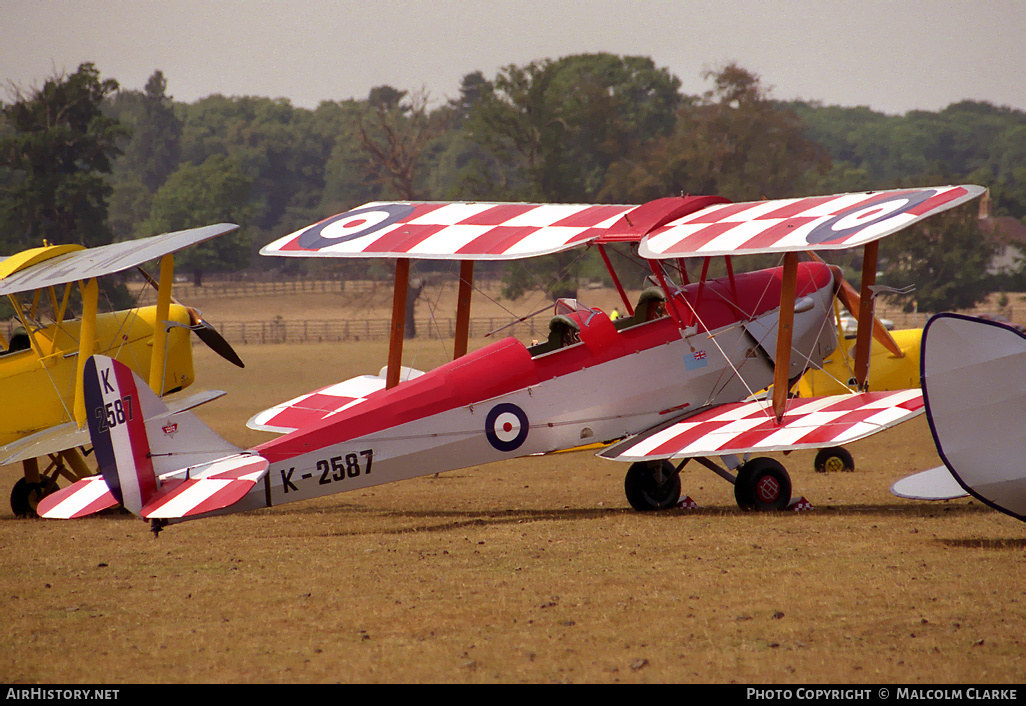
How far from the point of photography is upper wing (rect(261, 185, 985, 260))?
32.2 feet

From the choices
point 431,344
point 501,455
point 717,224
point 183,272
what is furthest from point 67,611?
point 183,272

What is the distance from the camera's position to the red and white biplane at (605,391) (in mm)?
9281

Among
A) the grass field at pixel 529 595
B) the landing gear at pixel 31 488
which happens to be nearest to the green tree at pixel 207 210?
the landing gear at pixel 31 488

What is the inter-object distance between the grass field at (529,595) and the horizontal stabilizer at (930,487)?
0.32 meters

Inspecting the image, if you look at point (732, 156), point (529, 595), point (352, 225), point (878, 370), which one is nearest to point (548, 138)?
point (732, 156)

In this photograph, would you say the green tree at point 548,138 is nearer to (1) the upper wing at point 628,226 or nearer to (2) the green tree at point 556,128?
(2) the green tree at point 556,128

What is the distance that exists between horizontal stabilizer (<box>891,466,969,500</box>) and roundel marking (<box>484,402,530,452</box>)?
329cm

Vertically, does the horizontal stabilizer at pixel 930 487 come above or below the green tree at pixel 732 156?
below

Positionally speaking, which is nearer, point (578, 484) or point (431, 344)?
point (578, 484)

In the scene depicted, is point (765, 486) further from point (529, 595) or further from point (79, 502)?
point (79, 502)

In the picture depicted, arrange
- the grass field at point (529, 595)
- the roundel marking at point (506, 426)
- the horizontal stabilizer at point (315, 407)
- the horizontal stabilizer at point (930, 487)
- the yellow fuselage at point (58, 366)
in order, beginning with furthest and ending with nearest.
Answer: the horizontal stabilizer at point (315, 407) → the yellow fuselage at point (58, 366) → the roundel marking at point (506, 426) → the horizontal stabilizer at point (930, 487) → the grass field at point (529, 595)

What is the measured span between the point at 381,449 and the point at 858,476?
22.9ft
